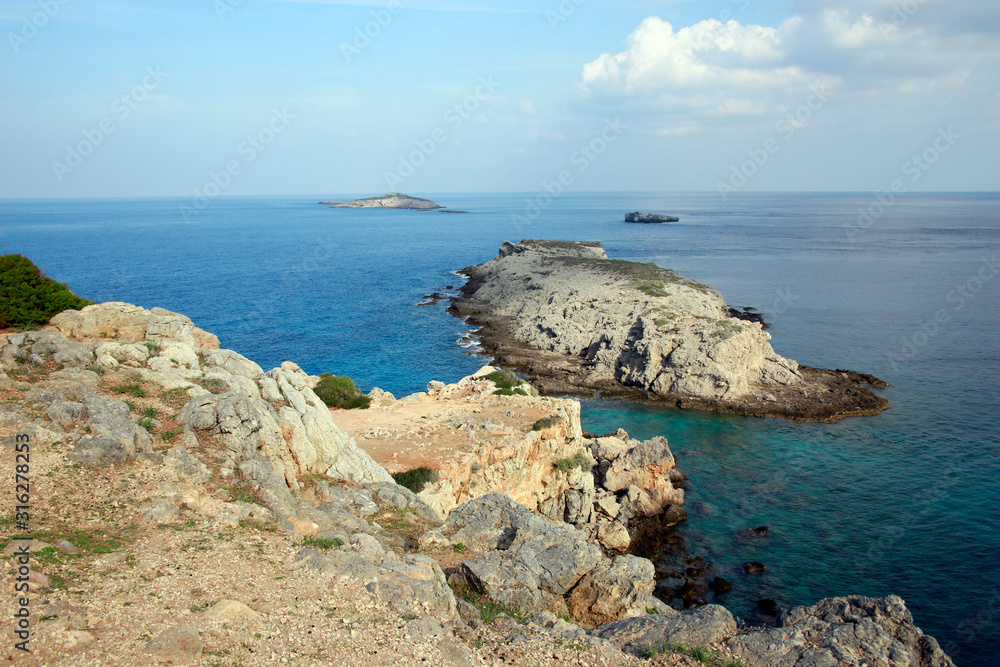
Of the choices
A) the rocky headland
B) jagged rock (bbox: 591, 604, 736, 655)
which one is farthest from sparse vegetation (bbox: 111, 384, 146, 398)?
jagged rock (bbox: 591, 604, 736, 655)

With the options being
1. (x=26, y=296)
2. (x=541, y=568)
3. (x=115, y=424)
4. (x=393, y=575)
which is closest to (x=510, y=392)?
(x=541, y=568)

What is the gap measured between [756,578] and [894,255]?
11898cm

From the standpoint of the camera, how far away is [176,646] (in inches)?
354

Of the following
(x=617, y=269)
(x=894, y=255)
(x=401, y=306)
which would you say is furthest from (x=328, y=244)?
(x=894, y=255)

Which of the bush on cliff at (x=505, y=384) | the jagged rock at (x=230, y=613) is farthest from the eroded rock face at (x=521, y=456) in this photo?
the jagged rock at (x=230, y=613)

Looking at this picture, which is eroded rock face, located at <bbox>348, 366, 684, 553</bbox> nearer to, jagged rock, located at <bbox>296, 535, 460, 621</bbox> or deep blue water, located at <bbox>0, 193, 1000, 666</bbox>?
deep blue water, located at <bbox>0, 193, 1000, 666</bbox>

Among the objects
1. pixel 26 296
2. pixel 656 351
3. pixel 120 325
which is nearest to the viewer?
pixel 120 325

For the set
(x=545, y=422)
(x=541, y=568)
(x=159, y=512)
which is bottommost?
(x=545, y=422)

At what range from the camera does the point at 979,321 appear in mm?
66812

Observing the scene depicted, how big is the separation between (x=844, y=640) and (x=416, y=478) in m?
14.5

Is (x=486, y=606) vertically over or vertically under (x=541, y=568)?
over

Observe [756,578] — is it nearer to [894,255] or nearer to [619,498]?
[619,498]

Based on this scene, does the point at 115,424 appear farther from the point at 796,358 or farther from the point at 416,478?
the point at 796,358

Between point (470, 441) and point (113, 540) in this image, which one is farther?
point (470, 441)
